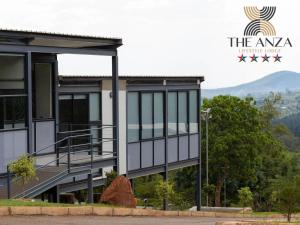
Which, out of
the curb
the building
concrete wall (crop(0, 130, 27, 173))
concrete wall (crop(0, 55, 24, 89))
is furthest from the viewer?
concrete wall (crop(0, 55, 24, 89))

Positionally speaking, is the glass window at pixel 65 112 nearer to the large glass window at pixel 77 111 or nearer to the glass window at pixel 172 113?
the large glass window at pixel 77 111

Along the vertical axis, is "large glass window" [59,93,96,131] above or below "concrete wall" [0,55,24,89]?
below

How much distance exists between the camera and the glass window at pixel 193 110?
120 ft

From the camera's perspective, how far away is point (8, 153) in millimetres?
22422

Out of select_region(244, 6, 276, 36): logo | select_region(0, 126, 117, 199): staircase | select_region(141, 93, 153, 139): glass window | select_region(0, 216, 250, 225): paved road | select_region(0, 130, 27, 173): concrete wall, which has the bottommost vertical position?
select_region(0, 216, 250, 225): paved road

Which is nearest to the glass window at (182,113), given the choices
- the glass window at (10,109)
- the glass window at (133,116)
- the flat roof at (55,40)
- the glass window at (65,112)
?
the glass window at (133,116)

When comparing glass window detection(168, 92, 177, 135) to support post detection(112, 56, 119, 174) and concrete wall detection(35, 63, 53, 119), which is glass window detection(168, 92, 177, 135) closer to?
support post detection(112, 56, 119, 174)

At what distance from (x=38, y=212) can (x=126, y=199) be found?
5277 mm

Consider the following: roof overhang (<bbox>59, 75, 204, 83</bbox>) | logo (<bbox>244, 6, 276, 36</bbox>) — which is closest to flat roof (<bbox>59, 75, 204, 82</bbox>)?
roof overhang (<bbox>59, 75, 204, 83</bbox>)

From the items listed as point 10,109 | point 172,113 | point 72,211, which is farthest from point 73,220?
point 172,113

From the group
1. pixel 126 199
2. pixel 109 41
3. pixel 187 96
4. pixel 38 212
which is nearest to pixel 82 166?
pixel 126 199

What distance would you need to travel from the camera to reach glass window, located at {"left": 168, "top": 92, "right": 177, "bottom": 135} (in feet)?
113

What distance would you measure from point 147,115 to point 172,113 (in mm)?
2262

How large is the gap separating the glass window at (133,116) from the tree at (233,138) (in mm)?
27908
